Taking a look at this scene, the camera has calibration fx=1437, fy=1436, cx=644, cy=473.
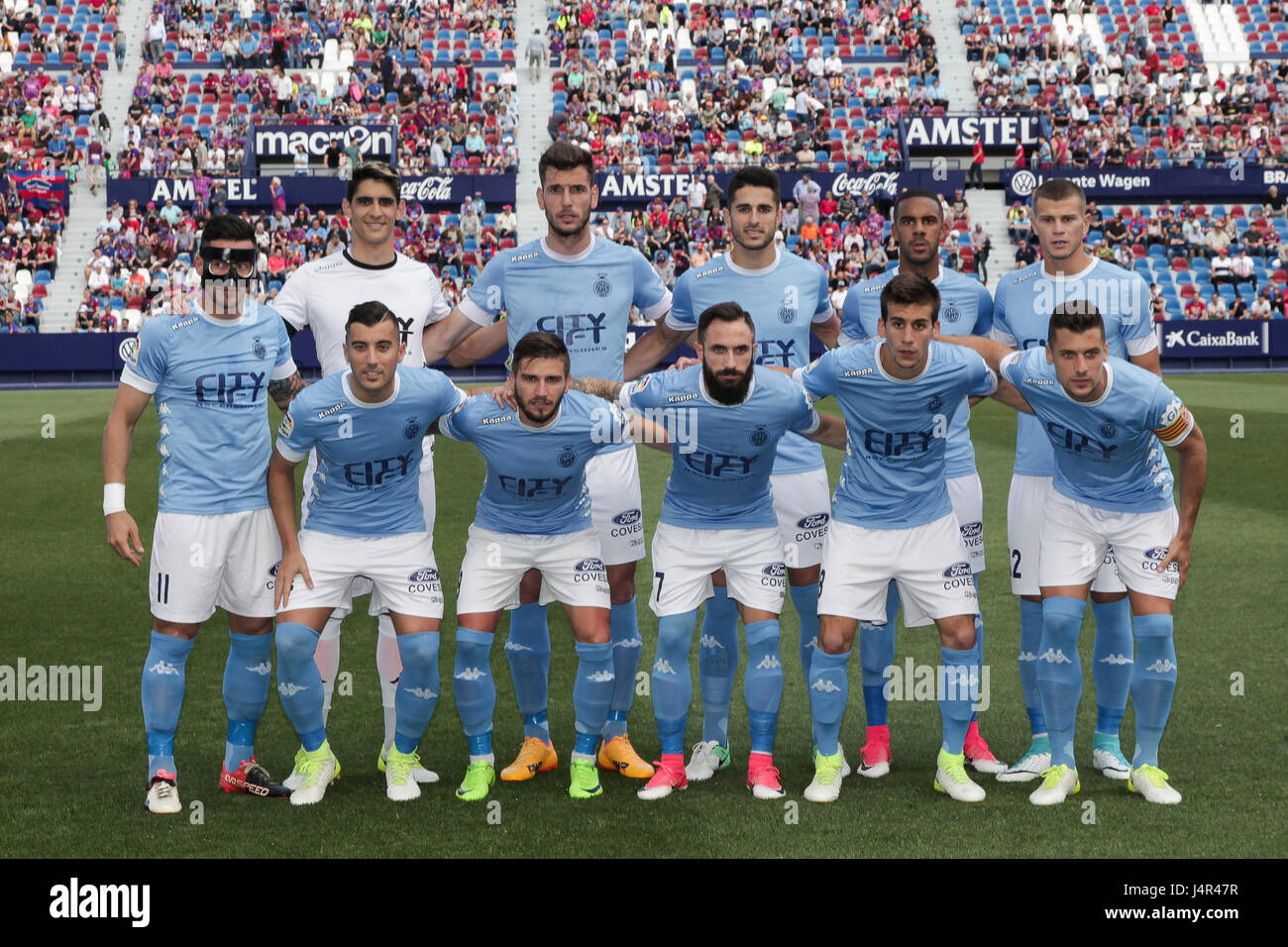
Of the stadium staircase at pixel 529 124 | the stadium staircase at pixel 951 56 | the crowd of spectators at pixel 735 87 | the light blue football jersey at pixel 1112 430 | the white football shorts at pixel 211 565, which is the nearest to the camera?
the light blue football jersey at pixel 1112 430

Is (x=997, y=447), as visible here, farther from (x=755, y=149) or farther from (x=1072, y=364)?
(x=755, y=149)

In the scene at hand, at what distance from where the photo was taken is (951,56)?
1690 inches

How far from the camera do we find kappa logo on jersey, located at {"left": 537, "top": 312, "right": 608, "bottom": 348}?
7.57 metres

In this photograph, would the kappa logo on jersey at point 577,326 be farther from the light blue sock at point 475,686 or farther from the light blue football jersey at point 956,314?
the light blue sock at point 475,686

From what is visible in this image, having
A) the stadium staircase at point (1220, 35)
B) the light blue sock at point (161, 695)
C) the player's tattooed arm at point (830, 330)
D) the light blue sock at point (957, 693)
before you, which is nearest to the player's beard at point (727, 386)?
the player's tattooed arm at point (830, 330)

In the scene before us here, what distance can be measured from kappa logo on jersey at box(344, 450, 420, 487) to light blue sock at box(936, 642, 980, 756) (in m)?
2.70

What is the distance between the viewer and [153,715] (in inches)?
261

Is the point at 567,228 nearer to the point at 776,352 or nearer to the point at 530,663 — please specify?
the point at 776,352

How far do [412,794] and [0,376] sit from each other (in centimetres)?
2865

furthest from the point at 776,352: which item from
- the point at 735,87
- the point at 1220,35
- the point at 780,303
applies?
the point at 1220,35

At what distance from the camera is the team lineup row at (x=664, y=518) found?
21.7 feet

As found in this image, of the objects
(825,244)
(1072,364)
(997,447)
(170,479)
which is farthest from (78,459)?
(825,244)

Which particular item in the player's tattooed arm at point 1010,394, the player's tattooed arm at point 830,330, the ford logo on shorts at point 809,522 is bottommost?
the ford logo on shorts at point 809,522

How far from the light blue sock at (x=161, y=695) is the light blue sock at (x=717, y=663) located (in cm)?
252
